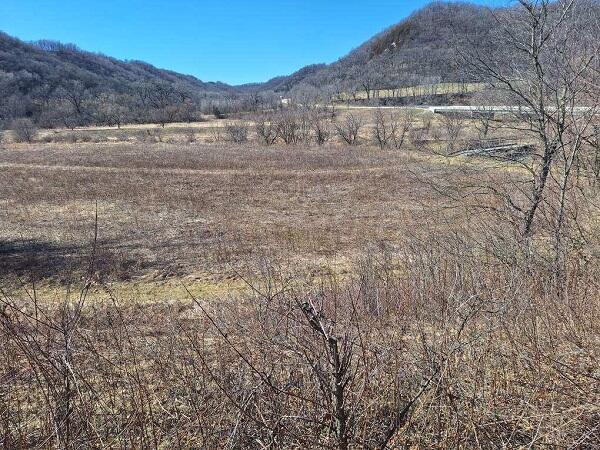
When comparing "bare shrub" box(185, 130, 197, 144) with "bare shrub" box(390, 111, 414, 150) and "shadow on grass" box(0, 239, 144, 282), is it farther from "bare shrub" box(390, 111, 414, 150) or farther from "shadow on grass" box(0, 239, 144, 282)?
"shadow on grass" box(0, 239, 144, 282)

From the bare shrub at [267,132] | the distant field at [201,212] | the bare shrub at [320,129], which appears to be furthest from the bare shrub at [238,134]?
the distant field at [201,212]

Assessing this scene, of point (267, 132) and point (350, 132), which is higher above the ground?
point (267, 132)

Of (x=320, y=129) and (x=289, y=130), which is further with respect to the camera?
(x=289, y=130)

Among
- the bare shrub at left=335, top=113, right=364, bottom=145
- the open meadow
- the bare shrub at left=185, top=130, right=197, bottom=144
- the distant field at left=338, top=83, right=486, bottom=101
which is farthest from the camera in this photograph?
the distant field at left=338, top=83, right=486, bottom=101

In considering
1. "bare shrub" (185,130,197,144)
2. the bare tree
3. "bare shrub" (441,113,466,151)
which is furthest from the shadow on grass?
"bare shrub" (185,130,197,144)

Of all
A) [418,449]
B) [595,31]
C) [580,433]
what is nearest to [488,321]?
[580,433]

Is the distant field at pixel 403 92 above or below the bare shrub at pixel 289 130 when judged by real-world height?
above

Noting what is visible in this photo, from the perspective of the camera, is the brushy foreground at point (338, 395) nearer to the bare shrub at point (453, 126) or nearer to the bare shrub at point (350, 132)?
the bare shrub at point (453, 126)

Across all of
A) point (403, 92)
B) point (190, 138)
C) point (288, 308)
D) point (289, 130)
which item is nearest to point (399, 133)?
point (289, 130)

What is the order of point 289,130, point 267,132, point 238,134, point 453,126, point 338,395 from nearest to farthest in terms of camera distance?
point 338,395 < point 453,126 < point 289,130 < point 267,132 < point 238,134

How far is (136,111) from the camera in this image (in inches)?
3989

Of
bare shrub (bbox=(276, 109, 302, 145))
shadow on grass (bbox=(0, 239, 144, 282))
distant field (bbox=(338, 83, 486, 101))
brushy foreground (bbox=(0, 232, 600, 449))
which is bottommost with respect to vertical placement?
shadow on grass (bbox=(0, 239, 144, 282))

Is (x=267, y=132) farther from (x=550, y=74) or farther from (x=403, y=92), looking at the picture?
(x=403, y=92)

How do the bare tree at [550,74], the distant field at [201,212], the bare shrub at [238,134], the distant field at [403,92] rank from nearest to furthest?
the bare tree at [550,74] < the distant field at [201,212] < the bare shrub at [238,134] < the distant field at [403,92]
